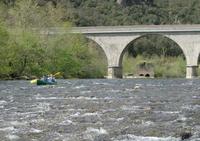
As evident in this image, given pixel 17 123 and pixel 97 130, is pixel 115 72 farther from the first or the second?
pixel 97 130

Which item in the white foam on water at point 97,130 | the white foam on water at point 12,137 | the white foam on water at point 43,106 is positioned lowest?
the white foam on water at point 12,137

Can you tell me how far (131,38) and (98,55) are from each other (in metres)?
7.76

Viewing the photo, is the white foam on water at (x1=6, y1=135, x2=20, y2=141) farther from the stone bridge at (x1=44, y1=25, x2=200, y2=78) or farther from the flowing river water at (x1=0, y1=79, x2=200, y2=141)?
the stone bridge at (x1=44, y1=25, x2=200, y2=78)

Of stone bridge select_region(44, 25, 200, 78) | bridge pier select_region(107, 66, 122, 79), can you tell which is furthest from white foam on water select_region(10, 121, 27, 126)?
bridge pier select_region(107, 66, 122, 79)

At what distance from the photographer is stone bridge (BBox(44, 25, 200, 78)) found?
8031cm

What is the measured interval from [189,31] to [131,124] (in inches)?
2456

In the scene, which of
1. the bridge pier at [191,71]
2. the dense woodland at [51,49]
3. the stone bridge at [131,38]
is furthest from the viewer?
the stone bridge at [131,38]

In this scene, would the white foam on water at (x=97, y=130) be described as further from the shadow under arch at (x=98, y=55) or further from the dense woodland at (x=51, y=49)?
the shadow under arch at (x=98, y=55)

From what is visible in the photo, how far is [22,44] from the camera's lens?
60.6 m

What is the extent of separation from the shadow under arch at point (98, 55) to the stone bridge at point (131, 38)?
108 cm

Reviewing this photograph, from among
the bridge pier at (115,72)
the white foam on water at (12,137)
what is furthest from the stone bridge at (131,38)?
the white foam on water at (12,137)

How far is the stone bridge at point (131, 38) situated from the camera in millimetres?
80312

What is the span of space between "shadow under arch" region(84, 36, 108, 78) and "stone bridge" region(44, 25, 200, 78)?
3.56 feet

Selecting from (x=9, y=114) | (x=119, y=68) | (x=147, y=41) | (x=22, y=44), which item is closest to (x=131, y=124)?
(x=9, y=114)
